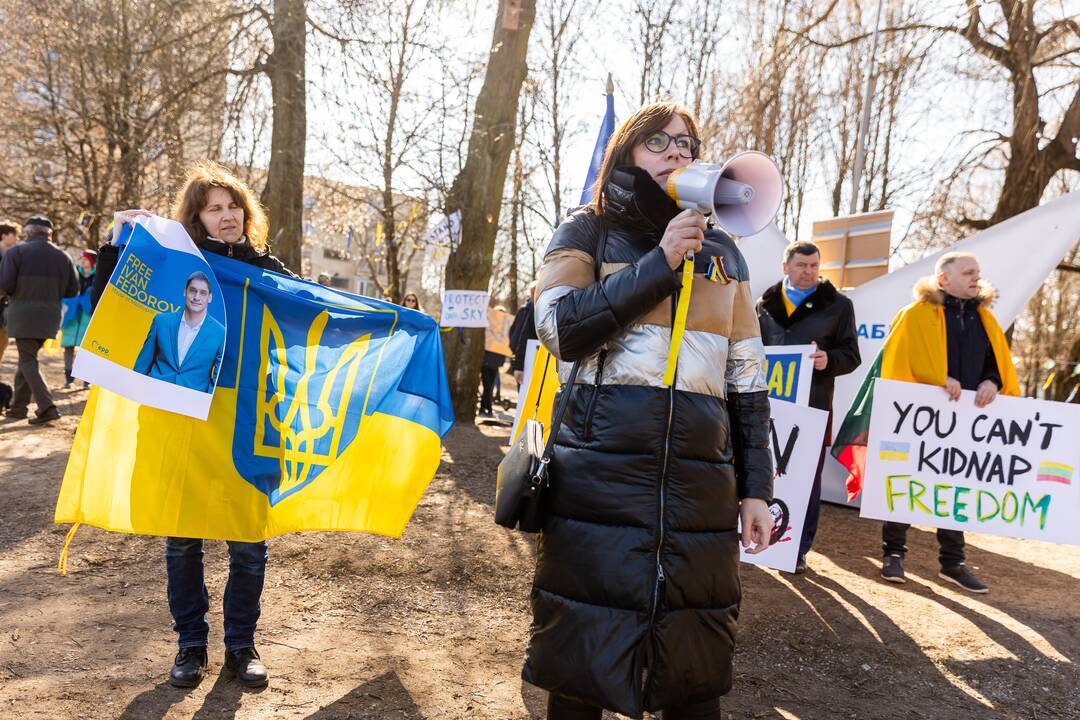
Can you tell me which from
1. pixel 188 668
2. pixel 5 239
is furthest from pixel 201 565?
pixel 5 239

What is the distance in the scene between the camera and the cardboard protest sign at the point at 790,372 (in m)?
5.23

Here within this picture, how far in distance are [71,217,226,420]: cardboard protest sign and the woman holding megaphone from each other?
164 cm

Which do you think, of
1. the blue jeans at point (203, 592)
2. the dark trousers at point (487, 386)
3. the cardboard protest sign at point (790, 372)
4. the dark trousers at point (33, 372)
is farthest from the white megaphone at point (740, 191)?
the dark trousers at point (487, 386)

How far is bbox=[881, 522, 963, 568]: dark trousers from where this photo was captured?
18.0 feet

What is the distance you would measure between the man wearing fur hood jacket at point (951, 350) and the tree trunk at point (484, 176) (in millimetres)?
5529

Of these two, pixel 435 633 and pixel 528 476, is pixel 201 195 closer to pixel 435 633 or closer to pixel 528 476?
pixel 528 476

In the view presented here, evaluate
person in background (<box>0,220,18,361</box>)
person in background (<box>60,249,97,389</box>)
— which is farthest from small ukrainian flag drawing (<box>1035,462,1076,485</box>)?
person in background (<box>60,249,97,389</box>)

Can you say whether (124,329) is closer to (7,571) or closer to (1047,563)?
(7,571)

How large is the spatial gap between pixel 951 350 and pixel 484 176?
19.9 feet

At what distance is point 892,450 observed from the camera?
17.4ft

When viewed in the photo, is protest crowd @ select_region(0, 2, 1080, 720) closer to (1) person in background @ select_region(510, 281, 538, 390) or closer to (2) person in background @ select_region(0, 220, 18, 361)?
(1) person in background @ select_region(510, 281, 538, 390)

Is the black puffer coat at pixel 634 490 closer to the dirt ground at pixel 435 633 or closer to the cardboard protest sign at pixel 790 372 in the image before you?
the dirt ground at pixel 435 633

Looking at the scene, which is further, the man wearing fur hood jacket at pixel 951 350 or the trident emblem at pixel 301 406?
the man wearing fur hood jacket at pixel 951 350

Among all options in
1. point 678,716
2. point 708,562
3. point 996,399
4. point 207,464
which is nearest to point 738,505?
point 708,562
